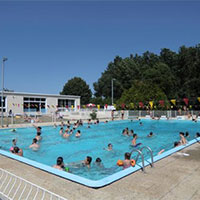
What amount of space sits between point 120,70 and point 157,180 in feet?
174

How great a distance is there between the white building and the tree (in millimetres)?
29122

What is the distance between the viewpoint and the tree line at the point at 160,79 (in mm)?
37219

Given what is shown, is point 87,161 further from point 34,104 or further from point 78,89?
point 78,89

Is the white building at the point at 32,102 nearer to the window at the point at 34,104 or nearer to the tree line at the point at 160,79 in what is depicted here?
the window at the point at 34,104

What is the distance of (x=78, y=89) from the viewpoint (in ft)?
225

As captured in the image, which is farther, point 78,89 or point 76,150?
point 78,89

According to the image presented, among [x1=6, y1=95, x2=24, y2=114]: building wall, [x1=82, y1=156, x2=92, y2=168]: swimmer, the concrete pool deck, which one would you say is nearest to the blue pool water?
[x1=82, y1=156, x2=92, y2=168]: swimmer

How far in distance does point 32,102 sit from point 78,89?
116 ft

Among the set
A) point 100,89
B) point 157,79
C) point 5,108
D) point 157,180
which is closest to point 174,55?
point 157,79

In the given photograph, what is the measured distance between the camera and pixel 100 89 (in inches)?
2763

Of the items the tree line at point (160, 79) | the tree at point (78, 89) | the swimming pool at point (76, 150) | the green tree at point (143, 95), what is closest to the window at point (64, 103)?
the tree line at point (160, 79)

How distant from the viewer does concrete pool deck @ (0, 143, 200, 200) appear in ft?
13.1

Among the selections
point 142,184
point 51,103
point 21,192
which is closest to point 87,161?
point 142,184

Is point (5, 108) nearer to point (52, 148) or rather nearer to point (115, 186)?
point (52, 148)
